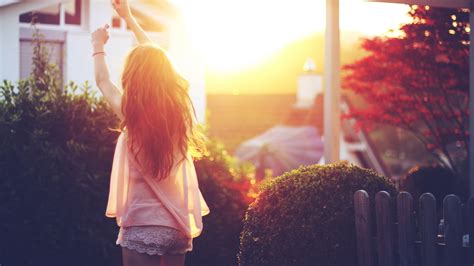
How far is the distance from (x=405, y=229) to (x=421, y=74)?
255 inches

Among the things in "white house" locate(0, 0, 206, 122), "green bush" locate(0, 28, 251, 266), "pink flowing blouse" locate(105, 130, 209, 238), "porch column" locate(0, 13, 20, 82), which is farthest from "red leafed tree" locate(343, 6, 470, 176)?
"pink flowing blouse" locate(105, 130, 209, 238)

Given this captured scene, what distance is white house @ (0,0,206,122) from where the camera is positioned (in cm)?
1296

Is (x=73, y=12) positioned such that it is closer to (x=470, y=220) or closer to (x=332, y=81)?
(x=332, y=81)

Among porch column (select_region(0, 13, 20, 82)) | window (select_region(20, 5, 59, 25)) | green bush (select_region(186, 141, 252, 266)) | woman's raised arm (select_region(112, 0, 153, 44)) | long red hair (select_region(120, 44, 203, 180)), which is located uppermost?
window (select_region(20, 5, 59, 25))

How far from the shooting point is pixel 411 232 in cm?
630

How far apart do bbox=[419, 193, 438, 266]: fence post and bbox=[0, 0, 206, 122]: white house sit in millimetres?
6889

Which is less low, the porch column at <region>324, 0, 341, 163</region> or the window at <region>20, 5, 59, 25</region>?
the window at <region>20, 5, 59, 25</region>

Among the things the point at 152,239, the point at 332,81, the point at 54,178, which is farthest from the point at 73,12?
the point at 152,239

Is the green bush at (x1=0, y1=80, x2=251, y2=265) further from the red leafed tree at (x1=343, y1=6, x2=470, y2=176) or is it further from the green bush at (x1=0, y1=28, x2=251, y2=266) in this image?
the red leafed tree at (x1=343, y1=6, x2=470, y2=176)

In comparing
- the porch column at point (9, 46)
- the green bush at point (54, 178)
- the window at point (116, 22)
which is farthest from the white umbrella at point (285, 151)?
the green bush at point (54, 178)

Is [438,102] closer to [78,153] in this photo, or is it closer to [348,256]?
[78,153]

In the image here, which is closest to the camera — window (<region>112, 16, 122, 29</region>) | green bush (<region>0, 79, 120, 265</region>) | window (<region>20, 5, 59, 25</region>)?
green bush (<region>0, 79, 120, 265</region>)

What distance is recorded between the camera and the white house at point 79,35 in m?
13.0

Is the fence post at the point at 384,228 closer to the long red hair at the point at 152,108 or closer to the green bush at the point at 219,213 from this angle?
the long red hair at the point at 152,108
